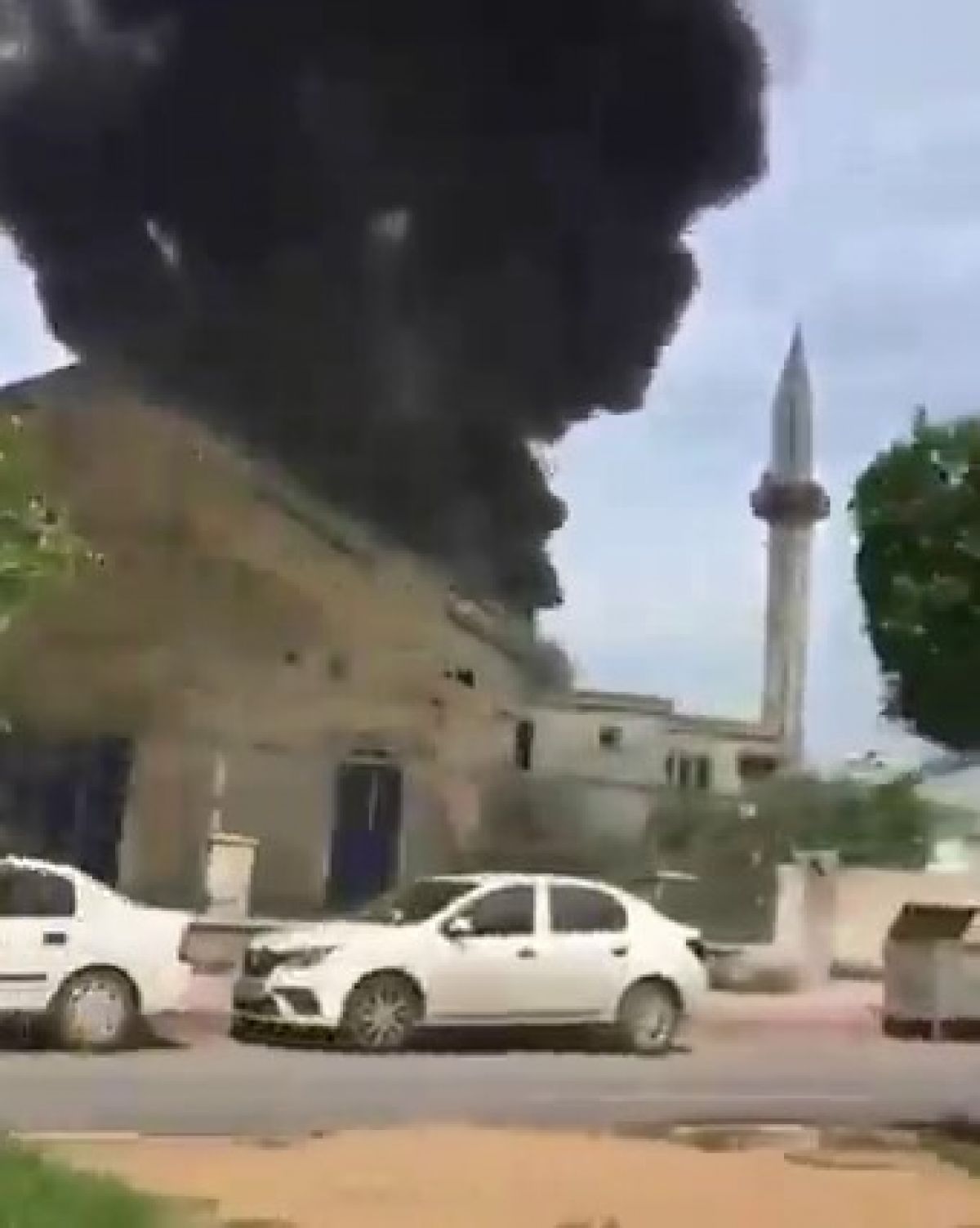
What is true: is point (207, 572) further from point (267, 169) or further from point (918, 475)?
point (267, 169)

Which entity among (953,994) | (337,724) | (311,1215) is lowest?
(311,1215)

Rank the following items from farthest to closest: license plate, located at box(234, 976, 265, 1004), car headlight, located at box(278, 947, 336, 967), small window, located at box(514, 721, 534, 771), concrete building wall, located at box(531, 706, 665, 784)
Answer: concrete building wall, located at box(531, 706, 665, 784) < small window, located at box(514, 721, 534, 771) < license plate, located at box(234, 976, 265, 1004) < car headlight, located at box(278, 947, 336, 967)

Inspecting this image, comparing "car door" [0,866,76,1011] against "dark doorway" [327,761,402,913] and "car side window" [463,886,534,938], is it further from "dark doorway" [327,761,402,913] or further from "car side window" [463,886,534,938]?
"dark doorway" [327,761,402,913]

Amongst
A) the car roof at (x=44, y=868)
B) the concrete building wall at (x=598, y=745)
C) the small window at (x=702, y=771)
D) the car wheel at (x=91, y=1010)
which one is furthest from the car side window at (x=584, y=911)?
the small window at (x=702, y=771)

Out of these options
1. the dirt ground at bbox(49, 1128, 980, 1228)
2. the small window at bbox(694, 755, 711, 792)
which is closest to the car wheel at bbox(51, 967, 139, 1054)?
the dirt ground at bbox(49, 1128, 980, 1228)

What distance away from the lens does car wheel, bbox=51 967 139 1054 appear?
17938 mm

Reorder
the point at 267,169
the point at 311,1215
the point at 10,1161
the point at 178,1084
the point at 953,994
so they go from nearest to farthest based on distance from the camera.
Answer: the point at 10,1161, the point at 311,1215, the point at 178,1084, the point at 953,994, the point at 267,169

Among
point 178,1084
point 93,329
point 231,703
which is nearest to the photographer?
point 178,1084

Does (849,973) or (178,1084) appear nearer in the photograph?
(178,1084)

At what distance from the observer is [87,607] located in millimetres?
25750

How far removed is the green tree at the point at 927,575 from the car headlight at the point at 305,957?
10.3 meters

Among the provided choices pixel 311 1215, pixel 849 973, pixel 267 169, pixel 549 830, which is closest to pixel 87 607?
pixel 549 830

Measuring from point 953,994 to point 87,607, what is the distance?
9.50 m

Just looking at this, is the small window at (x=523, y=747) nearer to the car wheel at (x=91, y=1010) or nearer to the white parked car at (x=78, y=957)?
the white parked car at (x=78, y=957)
